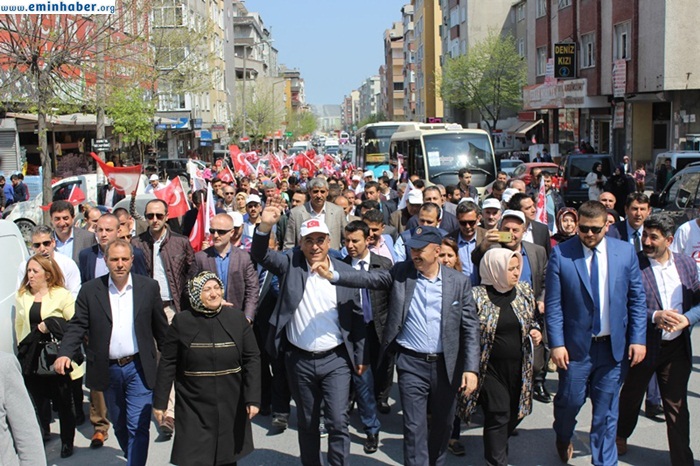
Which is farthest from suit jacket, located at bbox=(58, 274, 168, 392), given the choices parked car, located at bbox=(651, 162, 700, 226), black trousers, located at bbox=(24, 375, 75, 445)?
parked car, located at bbox=(651, 162, 700, 226)

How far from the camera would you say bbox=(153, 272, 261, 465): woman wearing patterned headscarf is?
5.20 meters

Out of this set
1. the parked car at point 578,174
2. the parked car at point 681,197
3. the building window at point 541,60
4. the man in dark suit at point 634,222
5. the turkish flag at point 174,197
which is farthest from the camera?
the building window at point 541,60

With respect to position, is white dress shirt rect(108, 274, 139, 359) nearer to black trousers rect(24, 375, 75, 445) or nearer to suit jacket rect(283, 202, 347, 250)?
black trousers rect(24, 375, 75, 445)

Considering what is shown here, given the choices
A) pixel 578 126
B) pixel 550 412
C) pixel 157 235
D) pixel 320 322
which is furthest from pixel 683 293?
pixel 578 126

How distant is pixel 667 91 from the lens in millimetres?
32094

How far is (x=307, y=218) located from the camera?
31.3 feet

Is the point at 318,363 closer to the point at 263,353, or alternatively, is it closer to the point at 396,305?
the point at 396,305

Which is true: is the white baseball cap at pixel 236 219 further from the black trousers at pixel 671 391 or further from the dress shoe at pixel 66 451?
the black trousers at pixel 671 391

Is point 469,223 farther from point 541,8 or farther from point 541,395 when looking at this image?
point 541,8

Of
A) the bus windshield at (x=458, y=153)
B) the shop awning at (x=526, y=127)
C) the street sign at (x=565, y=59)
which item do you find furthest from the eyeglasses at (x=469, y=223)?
the shop awning at (x=526, y=127)

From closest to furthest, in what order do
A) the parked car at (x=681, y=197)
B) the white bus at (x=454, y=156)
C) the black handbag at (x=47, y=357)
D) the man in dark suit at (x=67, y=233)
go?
the black handbag at (x=47, y=357) → the man in dark suit at (x=67, y=233) → the parked car at (x=681, y=197) → the white bus at (x=454, y=156)

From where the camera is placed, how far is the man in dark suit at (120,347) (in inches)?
227

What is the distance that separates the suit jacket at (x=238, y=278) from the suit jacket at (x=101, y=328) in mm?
1239

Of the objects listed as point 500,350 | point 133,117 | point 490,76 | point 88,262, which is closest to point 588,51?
point 490,76
